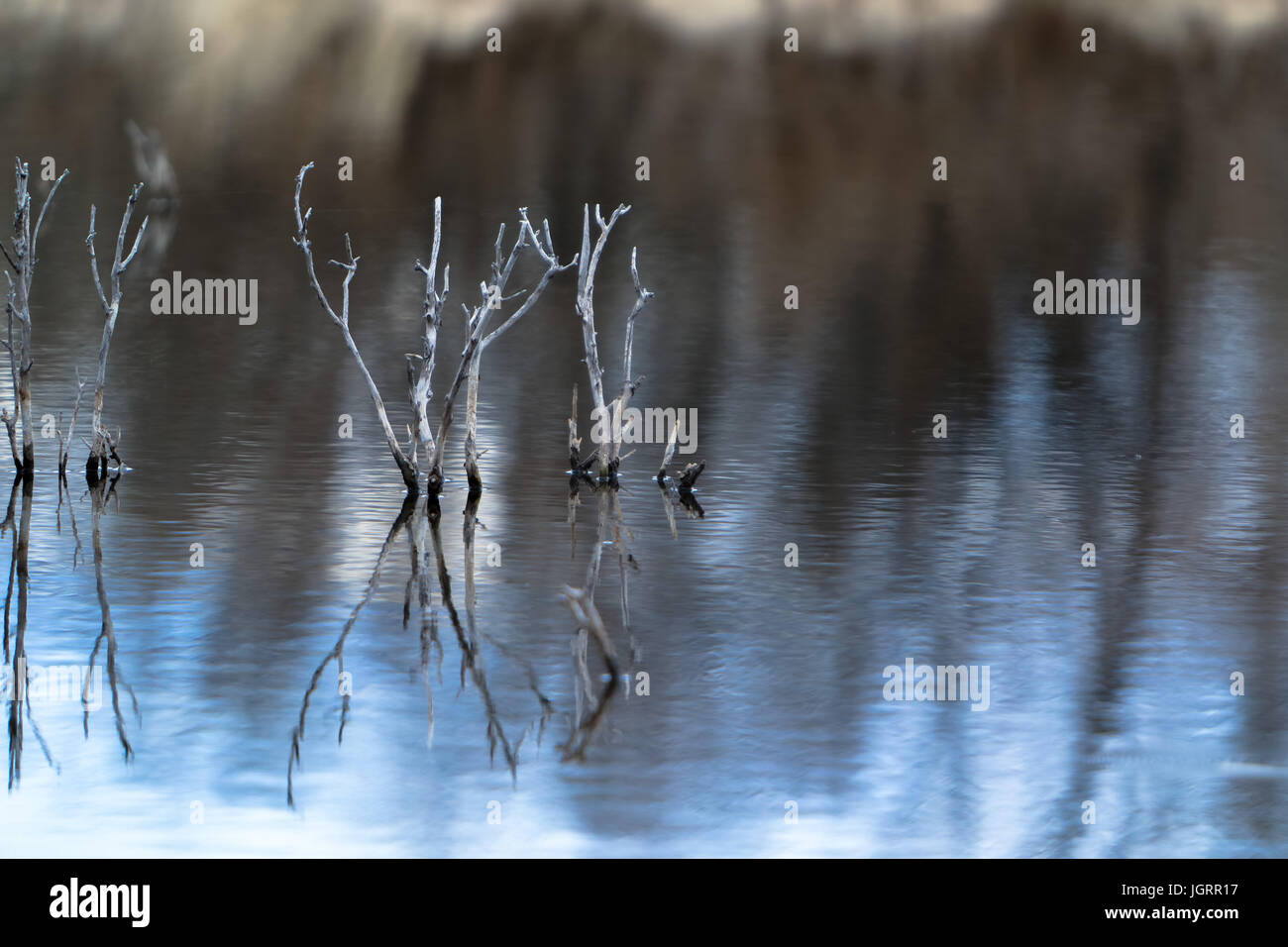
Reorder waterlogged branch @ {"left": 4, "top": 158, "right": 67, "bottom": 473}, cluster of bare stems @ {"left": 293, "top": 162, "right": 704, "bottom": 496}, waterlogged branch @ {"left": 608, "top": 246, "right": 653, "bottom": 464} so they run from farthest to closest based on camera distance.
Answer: waterlogged branch @ {"left": 608, "top": 246, "right": 653, "bottom": 464}, cluster of bare stems @ {"left": 293, "top": 162, "right": 704, "bottom": 496}, waterlogged branch @ {"left": 4, "top": 158, "right": 67, "bottom": 473}

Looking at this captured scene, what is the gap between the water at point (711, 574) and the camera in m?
8.09

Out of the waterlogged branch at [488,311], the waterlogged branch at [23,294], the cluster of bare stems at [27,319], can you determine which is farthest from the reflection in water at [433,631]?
the waterlogged branch at [23,294]

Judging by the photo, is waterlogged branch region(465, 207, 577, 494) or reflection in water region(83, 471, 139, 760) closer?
reflection in water region(83, 471, 139, 760)

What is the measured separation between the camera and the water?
8.09 metres

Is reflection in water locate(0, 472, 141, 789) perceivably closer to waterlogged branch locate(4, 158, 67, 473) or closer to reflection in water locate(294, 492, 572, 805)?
reflection in water locate(294, 492, 572, 805)

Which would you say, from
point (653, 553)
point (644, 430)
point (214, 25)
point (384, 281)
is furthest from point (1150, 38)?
point (653, 553)

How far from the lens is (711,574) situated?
41.4 ft

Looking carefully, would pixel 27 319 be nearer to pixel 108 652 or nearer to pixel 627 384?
pixel 627 384

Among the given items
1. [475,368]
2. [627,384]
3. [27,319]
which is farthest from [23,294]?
[627,384]

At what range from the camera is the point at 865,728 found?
9.24m

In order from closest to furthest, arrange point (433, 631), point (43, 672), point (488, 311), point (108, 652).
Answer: point (43, 672) → point (108, 652) → point (433, 631) → point (488, 311)

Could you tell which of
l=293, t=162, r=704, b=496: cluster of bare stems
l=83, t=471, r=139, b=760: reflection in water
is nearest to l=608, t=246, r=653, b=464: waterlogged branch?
l=293, t=162, r=704, b=496: cluster of bare stems

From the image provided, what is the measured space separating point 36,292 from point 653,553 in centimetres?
2254
